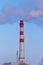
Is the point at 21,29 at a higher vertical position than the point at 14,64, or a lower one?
higher

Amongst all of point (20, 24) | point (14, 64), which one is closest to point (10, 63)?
point (14, 64)

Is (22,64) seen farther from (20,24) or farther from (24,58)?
(20,24)

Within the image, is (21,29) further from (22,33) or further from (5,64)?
(5,64)

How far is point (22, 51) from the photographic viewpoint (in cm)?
8162

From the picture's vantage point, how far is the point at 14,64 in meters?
81.8

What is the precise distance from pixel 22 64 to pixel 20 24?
628cm

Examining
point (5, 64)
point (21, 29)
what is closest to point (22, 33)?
point (21, 29)

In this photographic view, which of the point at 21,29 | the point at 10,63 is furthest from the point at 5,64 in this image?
the point at 21,29

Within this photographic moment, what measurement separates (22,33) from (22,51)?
2794 millimetres

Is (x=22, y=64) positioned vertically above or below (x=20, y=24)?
below

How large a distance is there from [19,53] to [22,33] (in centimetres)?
314

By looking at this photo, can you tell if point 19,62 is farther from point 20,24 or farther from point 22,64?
point 20,24

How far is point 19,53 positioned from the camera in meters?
81.6

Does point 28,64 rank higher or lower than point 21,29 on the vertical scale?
lower
